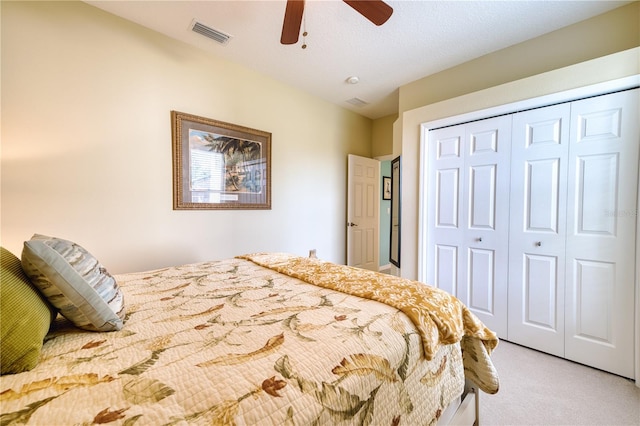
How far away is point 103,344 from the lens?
2.59 ft

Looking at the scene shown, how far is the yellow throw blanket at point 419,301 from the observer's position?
3.37 ft

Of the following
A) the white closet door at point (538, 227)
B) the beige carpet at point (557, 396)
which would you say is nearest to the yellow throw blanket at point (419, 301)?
the beige carpet at point (557, 396)

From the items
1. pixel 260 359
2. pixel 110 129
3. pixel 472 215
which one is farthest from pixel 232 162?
pixel 472 215

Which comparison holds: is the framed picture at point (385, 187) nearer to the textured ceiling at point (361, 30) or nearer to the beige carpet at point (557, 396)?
the textured ceiling at point (361, 30)

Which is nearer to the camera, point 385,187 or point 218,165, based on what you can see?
point 218,165

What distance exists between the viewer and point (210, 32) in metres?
2.28

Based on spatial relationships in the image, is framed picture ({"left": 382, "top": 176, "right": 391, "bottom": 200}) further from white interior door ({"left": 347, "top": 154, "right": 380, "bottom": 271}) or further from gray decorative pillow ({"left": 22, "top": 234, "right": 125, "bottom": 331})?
gray decorative pillow ({"left": 22, "top": 234, "right": 125, "bottom": 331})

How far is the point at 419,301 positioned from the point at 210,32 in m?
2.70

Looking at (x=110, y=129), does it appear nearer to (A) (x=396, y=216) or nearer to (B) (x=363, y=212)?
(A) (x=396, y=216)

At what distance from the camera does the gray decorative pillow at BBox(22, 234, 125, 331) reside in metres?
0.80

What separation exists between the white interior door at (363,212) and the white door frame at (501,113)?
1.32 meters

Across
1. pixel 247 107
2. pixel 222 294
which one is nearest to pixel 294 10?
pixel 247 107

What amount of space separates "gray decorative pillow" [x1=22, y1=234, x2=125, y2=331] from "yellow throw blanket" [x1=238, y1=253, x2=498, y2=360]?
35.4 inches

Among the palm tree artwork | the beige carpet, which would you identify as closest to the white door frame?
the beige carpet
